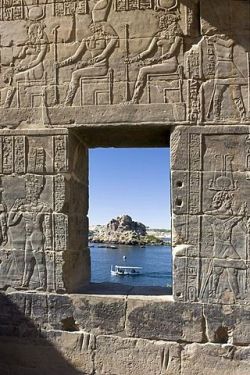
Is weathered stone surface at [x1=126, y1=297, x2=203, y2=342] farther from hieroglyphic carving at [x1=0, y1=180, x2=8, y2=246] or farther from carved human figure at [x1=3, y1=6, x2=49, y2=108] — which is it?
carved human figure at [x1=3, y1=6, x2=49, y2=108]

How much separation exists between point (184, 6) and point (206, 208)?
2130 mm

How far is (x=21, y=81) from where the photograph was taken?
4.97m

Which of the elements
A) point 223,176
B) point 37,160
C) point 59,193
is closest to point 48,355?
point 59,193

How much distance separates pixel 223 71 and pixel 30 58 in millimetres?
2113

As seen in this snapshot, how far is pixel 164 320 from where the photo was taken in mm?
4602

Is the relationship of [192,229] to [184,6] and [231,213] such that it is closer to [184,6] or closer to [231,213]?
[231,213]

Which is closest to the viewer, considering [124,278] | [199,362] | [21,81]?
[199,362]

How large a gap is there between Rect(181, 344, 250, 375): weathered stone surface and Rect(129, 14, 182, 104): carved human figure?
264 cm

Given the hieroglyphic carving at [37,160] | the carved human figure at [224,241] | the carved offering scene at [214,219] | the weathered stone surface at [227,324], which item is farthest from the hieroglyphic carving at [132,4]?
the weathered stone surface at [227,324]

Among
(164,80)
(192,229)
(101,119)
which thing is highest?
(164,80)

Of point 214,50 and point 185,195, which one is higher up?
point 214,50

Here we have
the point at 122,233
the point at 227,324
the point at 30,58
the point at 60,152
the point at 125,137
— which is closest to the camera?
the point at 227,324

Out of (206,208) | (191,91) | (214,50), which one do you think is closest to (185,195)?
(206,208)

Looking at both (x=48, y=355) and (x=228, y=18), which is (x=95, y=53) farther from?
(x=48, y=355)
